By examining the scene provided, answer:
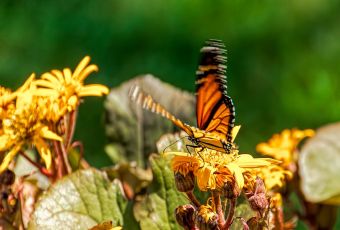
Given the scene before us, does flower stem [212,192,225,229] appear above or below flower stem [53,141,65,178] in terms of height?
below

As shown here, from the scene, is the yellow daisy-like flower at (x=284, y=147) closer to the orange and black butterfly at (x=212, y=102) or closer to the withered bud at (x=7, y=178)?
the orange and black butterfly at (x=212, y=102)

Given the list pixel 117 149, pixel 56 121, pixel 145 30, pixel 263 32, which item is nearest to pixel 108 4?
pixel 145 30

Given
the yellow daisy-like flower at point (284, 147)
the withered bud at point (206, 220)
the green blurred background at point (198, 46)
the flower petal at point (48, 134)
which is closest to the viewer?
the withered bud at point (206, 220)

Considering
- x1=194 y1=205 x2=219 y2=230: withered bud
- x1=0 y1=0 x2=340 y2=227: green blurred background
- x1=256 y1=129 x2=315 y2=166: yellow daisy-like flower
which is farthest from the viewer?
x1=0 y1=0 x2=340 y2=227: green blurred background

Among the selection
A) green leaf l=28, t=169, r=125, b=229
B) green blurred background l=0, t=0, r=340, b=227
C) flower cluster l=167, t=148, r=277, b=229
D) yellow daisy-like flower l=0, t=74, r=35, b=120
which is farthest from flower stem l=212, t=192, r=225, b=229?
green blurred background l=0, t=0, r=340, b=227

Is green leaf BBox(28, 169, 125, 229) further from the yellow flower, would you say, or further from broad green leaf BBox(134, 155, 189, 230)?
the yellow flower

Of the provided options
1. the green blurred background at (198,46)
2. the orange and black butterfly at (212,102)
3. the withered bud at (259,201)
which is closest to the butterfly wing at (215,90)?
the orange and black butterfly at (212,102)
